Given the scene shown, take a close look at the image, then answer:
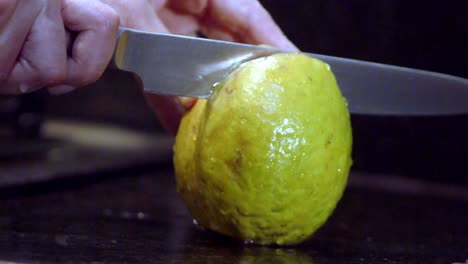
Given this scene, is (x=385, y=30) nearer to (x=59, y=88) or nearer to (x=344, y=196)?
(x=344, y=196)

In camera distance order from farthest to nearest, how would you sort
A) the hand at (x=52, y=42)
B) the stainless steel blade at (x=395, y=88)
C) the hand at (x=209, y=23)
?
the hand at (x=209, y=23) → the stainless steel blade at (x=395, y=88) → the hand at (x=52, y=42)

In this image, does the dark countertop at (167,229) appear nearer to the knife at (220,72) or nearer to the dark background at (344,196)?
the dark background at (344,196)

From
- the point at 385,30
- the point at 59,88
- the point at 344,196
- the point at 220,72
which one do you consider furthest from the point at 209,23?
the point at 385,30

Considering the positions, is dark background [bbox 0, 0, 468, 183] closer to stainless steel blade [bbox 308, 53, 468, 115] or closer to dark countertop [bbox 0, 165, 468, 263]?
dark countertop [bbox 0, 165, 468, 263]

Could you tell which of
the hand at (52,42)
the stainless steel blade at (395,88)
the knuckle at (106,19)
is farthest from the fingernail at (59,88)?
the stainless steel blade at (395,88)

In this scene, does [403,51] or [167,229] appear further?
[403,51]

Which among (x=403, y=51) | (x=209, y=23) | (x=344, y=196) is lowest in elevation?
(x=344, y=196)

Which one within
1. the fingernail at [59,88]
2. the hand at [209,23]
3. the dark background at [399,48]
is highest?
the fingernail at [59,88]

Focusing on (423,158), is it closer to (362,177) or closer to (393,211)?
(362,177)
